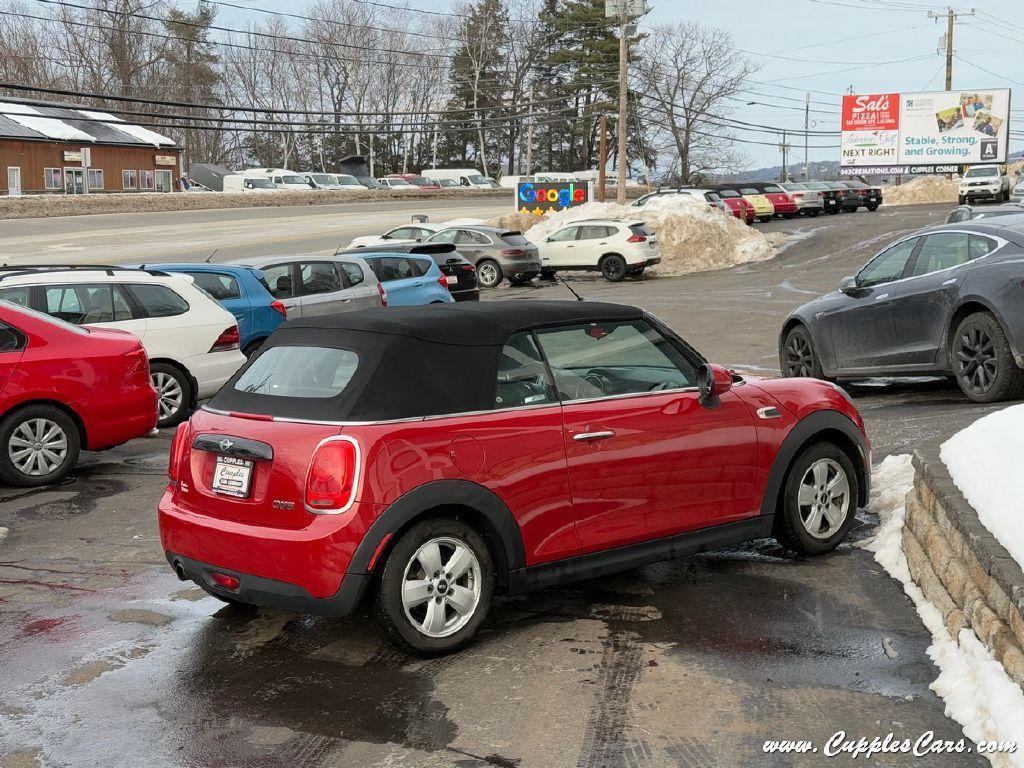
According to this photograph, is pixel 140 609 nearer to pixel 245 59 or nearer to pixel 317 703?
pixel 317 703

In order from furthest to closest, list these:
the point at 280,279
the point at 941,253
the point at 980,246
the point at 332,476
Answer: the point at 280,279 < the point at 941,253 < the point at 980,246 < the point at 332,476

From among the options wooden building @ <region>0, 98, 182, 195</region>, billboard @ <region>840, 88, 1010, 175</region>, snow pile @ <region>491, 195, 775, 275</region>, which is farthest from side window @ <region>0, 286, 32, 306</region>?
billboard @ <region>840, 88, 1010, 175</region>

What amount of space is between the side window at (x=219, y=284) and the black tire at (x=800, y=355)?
6560 millimetres

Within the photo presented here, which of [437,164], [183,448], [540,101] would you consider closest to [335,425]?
[183,448]

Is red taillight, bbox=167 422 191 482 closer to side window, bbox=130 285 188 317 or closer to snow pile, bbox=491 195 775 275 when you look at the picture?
side window, bbox=130 285 188 317

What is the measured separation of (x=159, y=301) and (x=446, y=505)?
8035mm

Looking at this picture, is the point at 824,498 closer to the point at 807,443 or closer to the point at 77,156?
the point at 807,443

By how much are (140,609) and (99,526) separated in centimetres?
215

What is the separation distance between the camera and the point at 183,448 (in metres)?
5.64

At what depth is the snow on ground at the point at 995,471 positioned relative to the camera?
4.65 meters

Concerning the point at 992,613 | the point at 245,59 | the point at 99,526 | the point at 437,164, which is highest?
the point at 245,59

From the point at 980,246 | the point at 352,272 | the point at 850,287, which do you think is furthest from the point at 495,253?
the point at 980,246

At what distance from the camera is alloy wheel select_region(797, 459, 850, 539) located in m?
6.57

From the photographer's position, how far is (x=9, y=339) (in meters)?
9.33
